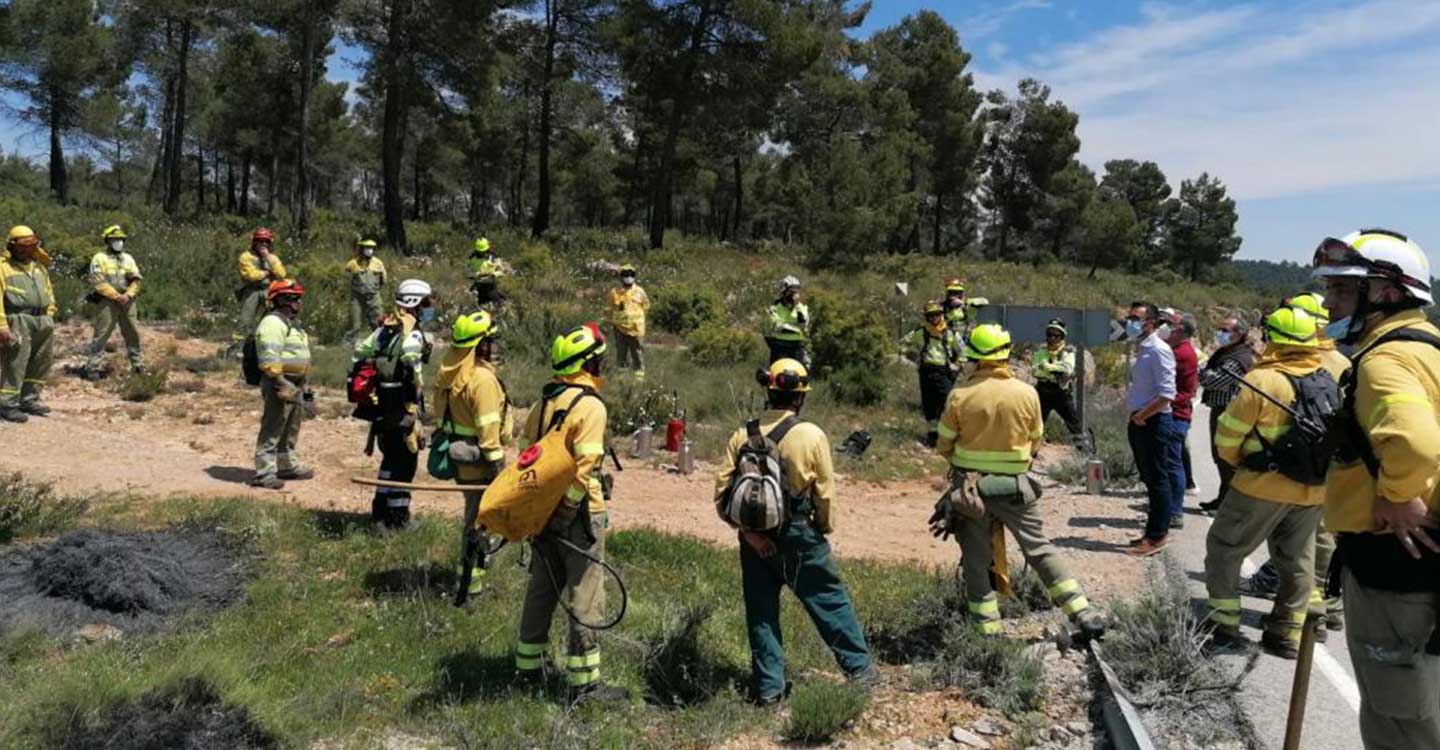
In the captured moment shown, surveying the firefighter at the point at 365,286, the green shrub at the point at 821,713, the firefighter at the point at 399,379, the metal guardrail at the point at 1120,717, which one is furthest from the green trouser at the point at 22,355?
the metal guardrail at the point at 1120,717

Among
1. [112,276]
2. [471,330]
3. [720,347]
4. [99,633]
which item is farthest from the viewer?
[720,347]

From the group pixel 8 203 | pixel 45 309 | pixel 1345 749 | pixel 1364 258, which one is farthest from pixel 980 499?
pixel 8 203

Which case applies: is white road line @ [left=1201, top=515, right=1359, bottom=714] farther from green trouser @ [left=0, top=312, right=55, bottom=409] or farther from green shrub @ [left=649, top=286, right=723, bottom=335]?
green shrub @ [left=649, top=286, right=723, bottom=335]

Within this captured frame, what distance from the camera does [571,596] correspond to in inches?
187

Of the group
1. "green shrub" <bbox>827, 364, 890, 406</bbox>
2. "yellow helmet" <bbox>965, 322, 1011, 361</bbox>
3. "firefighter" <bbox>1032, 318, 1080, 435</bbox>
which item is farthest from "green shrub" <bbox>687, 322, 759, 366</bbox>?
"yellow helmet" <bbox>965, 322, 1011, 361</bbox>

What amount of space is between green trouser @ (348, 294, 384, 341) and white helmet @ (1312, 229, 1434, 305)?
42.7 ft

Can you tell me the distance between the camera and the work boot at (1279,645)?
17.5 ft

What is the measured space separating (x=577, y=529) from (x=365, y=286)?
1051cm

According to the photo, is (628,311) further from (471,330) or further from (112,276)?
(471,330)

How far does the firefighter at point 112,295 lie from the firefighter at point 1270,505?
40.0 feet

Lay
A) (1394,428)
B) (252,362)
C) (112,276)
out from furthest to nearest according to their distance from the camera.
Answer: (112,276), (252,362), (1394,428)

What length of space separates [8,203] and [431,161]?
2688 centimetres

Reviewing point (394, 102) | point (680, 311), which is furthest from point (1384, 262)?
point (394, 102)

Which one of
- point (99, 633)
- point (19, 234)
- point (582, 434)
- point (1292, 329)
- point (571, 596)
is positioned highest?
point (19, 234)
